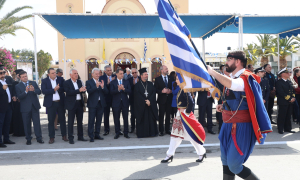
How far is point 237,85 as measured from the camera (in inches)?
114

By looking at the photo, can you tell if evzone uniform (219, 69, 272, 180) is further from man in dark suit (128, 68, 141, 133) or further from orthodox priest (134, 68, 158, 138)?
man in dark suit (128, 68, 141, 133)

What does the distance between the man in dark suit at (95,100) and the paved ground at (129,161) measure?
47cm

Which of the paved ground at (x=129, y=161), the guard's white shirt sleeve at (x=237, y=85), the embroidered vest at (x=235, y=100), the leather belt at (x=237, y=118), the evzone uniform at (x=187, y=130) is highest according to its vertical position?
the guard's white shirt sleeve at (x=237, y=85)

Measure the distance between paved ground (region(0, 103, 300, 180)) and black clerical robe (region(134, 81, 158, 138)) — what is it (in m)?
0.51

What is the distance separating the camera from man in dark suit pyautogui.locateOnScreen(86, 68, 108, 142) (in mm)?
7270

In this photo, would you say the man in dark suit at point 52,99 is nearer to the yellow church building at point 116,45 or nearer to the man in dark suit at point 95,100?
the man in dark suit at point 95,100

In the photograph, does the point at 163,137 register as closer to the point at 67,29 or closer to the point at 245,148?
the point at 245,148

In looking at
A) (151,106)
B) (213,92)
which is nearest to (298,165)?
(213,92)

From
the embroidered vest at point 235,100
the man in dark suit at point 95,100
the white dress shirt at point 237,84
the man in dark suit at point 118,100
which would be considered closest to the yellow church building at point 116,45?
the man in dark suit at point 118,100

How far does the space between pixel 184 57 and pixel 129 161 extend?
2.87 metres

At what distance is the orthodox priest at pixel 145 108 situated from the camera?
7605 mm

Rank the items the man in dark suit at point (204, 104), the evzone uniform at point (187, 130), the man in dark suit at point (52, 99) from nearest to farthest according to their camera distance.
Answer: the evzone uniform at point (187, 130) → the man in dark suit at point (52, 99) → the man in dark suit at point (204, 104)

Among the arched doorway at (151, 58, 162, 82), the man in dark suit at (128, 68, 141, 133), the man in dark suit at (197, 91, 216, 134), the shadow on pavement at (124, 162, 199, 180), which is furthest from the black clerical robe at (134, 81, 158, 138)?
the arched doorway at (151, 58, 162, 82)

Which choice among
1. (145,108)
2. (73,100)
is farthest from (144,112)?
(73,100)
